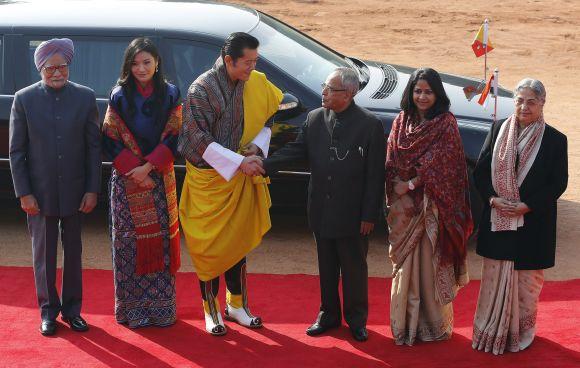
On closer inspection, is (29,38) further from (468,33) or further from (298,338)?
(468,33)

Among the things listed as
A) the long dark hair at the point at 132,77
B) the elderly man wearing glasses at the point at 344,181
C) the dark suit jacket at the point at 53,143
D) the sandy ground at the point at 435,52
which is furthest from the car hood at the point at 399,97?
the dark suit jacket at the point at 53,143

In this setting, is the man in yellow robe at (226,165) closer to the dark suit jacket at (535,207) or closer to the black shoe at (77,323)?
the black shoe at (77,323)

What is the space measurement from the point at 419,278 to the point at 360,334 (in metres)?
0.44

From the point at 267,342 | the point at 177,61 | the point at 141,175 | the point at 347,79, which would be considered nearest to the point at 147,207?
the point at 141,175

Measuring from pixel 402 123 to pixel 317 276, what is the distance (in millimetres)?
1680

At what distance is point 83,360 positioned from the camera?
5465 mm

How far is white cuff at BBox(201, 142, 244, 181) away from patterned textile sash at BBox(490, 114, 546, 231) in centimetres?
135

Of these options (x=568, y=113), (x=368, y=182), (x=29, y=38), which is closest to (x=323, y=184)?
(x=368, y=182)

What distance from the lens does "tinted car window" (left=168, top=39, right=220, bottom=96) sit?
24.4 ft

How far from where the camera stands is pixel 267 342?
5742 mm

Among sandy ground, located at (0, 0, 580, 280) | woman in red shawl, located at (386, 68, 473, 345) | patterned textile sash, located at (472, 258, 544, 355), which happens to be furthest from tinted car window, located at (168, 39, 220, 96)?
patterned textile sash, located at (472, 258, 544, 355)

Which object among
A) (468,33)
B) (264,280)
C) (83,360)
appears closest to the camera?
(83,360)

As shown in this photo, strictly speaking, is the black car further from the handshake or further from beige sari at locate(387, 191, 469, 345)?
beige sari at locate(387, 191, 469, 345)

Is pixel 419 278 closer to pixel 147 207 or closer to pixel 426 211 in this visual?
pixel 426 211
